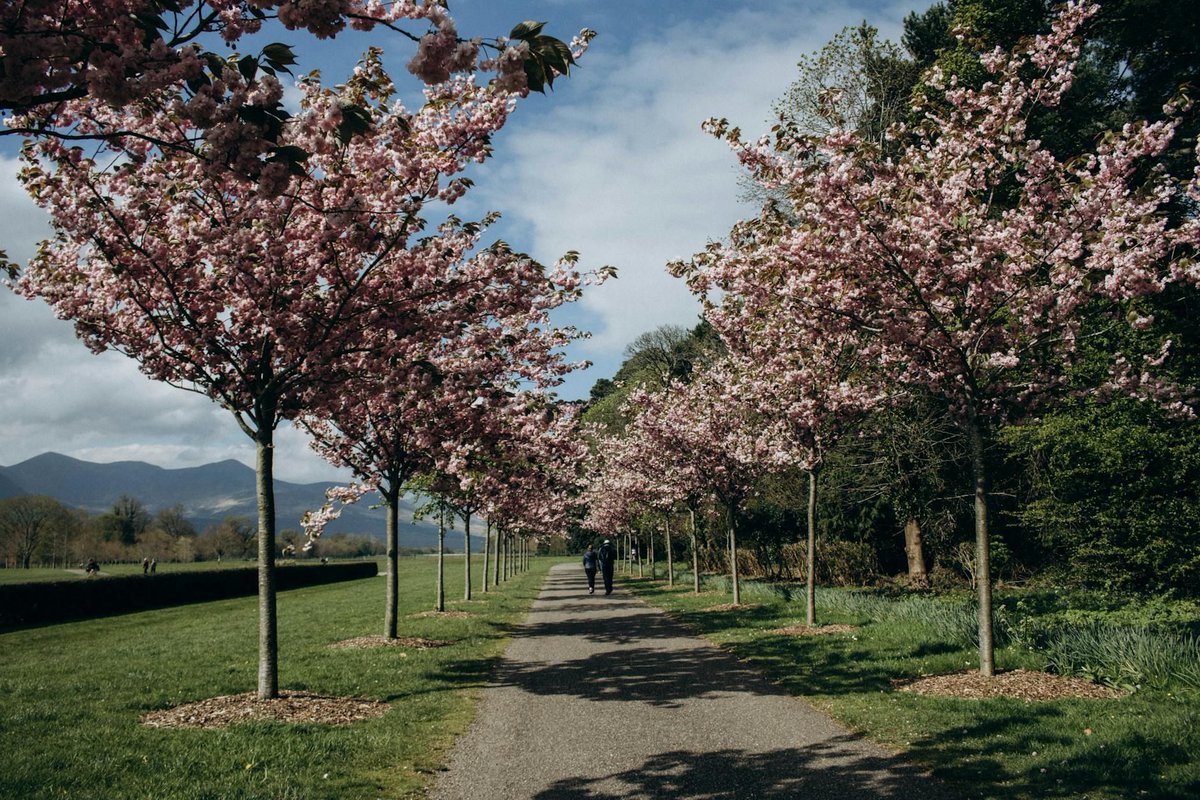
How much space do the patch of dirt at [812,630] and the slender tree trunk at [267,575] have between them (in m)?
8.97

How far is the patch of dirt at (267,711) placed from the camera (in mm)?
8188

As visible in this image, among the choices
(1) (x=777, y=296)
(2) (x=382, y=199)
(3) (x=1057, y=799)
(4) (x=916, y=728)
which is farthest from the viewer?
(1) (x=777, y=296)

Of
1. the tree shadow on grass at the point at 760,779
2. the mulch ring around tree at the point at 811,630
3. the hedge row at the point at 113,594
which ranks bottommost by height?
the hedge row at the point at 113,594

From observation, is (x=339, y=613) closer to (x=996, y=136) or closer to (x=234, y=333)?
(x=234, y=333)

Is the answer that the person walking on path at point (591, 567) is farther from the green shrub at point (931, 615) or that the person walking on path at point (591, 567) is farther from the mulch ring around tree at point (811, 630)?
the mulch ring around tree at point (811, 630)

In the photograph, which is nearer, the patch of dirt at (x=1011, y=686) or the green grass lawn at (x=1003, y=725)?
the green grass lawn at (x=1003, y=725)

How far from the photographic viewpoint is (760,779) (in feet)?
19.8

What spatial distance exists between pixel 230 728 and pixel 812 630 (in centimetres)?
1015

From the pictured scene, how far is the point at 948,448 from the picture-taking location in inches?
883

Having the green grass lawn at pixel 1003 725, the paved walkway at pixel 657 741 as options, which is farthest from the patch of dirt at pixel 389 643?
the green grass lawn at pixel 1003 725

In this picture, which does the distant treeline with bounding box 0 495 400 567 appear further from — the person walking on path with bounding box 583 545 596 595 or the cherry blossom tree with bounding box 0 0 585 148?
the cherry blossom tree with bounding box 0 0 585 148

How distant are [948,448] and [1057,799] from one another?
18711 millimetres

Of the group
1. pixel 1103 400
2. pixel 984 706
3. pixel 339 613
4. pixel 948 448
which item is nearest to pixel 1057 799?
pixel 984 706

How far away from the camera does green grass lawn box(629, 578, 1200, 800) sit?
18.3ft
